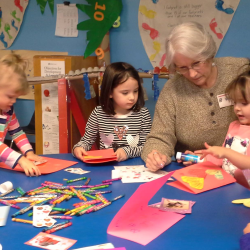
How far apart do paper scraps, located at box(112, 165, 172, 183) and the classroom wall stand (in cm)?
149

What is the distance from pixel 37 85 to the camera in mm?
2639

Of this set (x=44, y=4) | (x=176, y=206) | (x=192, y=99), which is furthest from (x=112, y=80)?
(x=44, y=4)

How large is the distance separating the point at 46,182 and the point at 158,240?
0.59 m

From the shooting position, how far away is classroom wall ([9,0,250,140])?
2.47m

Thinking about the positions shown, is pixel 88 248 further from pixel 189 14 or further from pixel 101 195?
pixel 189 14

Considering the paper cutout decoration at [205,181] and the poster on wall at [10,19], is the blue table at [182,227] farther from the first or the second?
the poster on wall at [10,19]

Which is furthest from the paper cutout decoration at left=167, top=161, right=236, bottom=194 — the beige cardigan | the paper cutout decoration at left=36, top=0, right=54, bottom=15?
the paper cutout decoration at left=36, top=0, right=54, bottom=15

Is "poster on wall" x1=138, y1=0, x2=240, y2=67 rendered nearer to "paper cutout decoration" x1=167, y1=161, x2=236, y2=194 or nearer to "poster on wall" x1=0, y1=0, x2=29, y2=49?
"poster on wall" x1=0, y1=0, x2=29, y2=49

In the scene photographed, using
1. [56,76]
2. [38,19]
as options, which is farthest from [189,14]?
[38,19]

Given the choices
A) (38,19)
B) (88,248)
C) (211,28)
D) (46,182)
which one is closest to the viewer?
(88,248)

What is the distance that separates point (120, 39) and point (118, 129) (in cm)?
129

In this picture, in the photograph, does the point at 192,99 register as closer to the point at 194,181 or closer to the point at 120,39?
the point at 194,181

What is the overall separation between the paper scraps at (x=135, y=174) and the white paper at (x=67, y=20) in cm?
201

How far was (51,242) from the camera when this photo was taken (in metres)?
0.84
